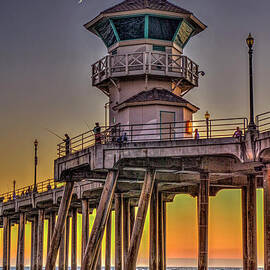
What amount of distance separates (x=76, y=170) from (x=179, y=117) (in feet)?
28.1

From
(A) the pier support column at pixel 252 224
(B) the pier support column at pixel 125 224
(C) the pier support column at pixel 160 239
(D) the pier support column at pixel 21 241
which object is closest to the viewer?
(A) the pier support column at pixel 252 224

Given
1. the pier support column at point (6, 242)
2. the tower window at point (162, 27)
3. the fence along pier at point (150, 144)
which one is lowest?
the pier support column at point (6, 242)

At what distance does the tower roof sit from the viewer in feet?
188

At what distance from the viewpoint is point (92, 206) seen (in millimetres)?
87750

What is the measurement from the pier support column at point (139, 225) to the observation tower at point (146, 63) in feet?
19.2

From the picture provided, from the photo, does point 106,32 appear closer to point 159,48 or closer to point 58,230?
point 159,48

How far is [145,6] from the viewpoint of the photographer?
57.0m

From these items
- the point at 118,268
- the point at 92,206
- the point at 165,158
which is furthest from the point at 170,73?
the point at 92,206

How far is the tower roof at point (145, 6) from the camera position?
5731 centimetres

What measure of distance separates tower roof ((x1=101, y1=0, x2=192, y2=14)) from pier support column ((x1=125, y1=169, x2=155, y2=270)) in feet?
43.0

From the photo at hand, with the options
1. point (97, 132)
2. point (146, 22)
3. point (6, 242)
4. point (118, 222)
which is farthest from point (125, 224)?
point (6, 242)

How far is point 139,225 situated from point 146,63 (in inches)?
504

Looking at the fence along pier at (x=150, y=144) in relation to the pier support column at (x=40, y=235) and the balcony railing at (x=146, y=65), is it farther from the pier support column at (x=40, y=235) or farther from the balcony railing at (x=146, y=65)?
the pier support column at (x=40, y=235)

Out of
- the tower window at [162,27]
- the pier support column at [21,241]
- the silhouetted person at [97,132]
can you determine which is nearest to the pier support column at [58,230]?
the silhouetted person at [97,132]
